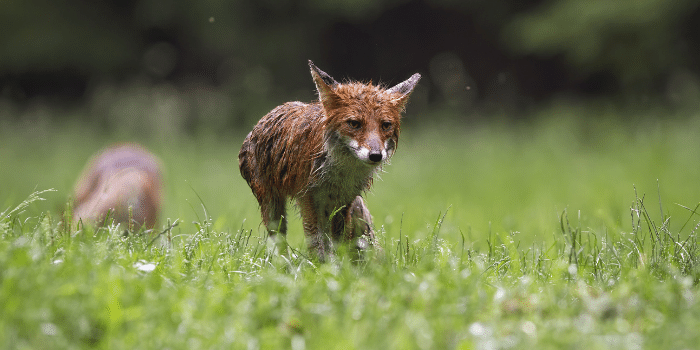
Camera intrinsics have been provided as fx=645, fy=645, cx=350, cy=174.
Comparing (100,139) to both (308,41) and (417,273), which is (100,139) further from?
(417,273)

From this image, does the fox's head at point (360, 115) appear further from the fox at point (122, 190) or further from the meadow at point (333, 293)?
the fox at point (122, 190)

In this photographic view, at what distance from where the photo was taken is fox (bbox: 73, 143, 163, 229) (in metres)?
4.60

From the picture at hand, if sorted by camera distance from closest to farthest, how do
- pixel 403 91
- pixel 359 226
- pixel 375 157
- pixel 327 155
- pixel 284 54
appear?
1. pixel 375 157
2. pixel 327 155
3. pixel 403 91
4. pixel 359 226
5. pixel 284 54

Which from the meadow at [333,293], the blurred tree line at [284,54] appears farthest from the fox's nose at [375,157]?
the blurred tree line at [284,54]

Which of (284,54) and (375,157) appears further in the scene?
(284,54)

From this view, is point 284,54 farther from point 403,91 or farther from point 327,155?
point 327,155

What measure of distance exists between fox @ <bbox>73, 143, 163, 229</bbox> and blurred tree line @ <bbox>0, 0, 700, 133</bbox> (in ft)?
24.9

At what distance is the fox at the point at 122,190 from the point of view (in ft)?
15.1

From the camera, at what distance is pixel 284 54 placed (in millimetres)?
15547

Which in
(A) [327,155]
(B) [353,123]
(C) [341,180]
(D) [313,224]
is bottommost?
(D) [313,224]

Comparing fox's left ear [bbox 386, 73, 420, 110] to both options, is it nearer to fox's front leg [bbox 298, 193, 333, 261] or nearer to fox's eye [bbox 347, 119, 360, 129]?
fox's eye [bbox 347, 119, 360, 129]

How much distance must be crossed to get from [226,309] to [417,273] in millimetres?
937

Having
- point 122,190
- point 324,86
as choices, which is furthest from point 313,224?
point 122,190

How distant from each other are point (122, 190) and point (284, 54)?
1104 cm
